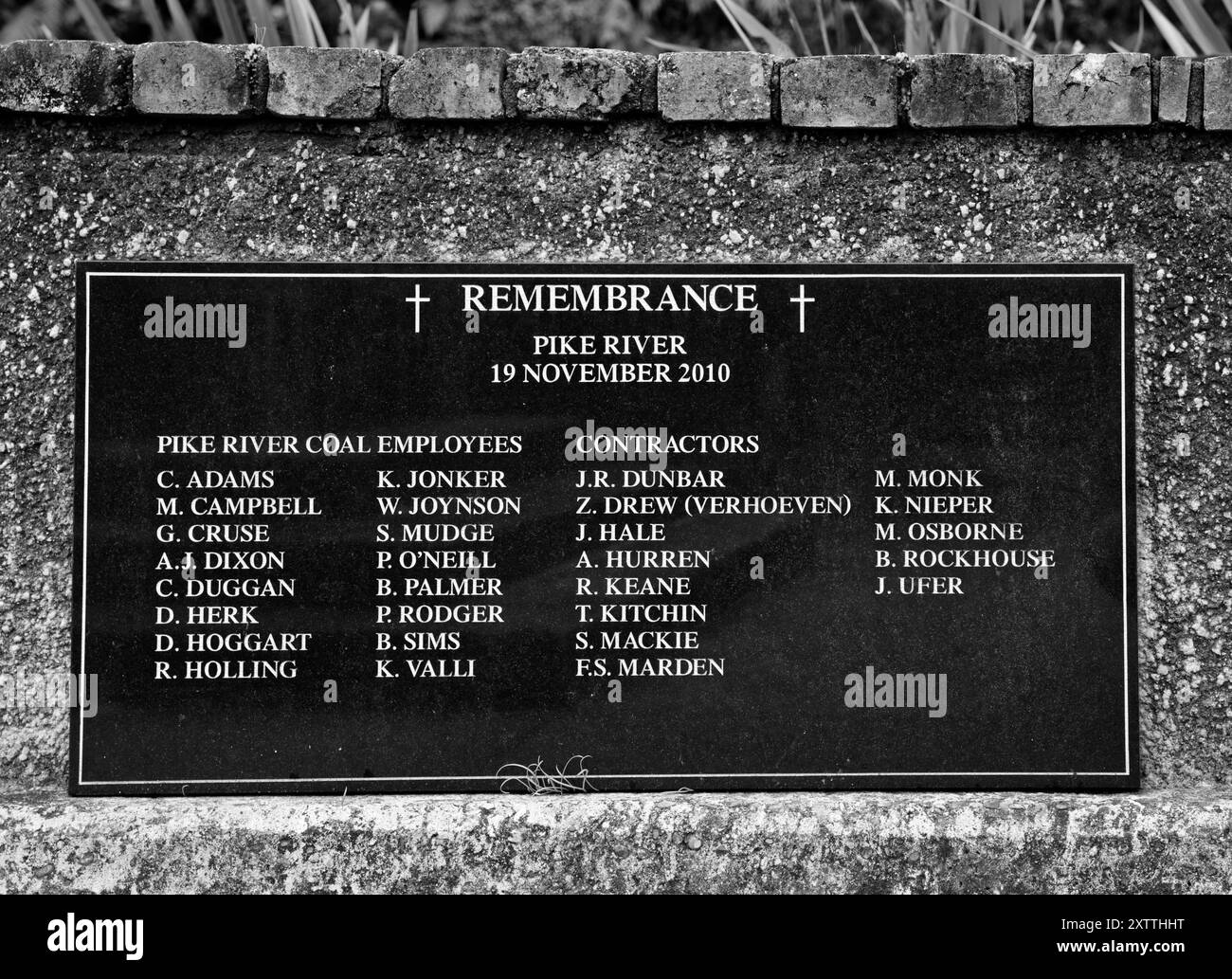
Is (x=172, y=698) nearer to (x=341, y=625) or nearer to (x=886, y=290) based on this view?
(x=341, y=625)

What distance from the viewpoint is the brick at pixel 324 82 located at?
2.38 metres

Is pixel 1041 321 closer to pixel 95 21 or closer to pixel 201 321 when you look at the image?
pixel 201 321

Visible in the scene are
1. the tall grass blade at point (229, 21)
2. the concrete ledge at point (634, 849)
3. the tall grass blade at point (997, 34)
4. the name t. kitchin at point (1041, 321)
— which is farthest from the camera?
the tall grass blade at point (229, 21)

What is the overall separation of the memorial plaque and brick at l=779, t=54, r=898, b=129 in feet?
1.21

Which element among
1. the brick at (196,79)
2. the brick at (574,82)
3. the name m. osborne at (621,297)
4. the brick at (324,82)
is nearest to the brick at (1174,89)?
the name m. osborne at (621,297)

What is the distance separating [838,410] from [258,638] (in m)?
1.43

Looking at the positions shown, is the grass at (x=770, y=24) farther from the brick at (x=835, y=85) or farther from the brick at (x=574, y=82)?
the brick at (x=574, y=82)

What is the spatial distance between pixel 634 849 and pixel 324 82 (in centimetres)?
185

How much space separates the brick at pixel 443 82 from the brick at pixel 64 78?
61cm

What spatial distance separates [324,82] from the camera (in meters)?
2.39

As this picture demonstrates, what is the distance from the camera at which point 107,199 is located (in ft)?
7.94

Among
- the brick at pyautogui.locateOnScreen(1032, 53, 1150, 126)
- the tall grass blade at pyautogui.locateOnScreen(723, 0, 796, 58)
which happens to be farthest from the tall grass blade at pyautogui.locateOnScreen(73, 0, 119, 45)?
the brick at pyautogui.locateOnScreen(1032, 53, 1150, 126)

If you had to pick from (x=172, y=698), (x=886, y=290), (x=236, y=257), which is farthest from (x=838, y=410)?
(x=172, y=698)

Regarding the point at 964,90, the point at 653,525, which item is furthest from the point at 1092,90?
the point at 653,525
